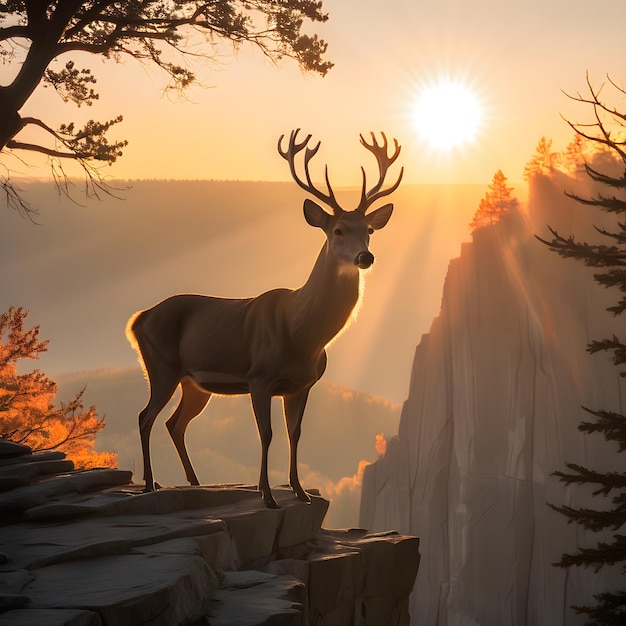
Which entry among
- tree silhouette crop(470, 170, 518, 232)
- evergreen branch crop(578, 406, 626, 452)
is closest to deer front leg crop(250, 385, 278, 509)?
evergreen branch crop(578, 406, 626, 452)

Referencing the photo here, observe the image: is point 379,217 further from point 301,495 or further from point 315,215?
point 301,495

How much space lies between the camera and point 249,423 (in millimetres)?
107062

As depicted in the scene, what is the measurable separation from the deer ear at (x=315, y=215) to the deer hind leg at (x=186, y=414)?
2.58 metres

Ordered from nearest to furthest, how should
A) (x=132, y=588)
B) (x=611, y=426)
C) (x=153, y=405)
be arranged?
1. (x=132, y=588)
2. (x=153, y=405)
3. (x=611, y=426)

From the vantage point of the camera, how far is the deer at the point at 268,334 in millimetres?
8633

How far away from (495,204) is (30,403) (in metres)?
28.1

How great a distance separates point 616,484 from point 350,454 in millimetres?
96596

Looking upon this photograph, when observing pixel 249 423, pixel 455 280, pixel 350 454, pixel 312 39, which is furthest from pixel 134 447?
pixel 312 39

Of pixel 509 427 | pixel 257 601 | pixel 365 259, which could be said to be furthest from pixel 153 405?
pixel 509 427

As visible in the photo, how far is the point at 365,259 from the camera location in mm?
7996

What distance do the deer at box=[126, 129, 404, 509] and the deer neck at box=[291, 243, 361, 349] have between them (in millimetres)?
10

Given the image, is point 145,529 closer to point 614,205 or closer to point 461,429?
point 614,205

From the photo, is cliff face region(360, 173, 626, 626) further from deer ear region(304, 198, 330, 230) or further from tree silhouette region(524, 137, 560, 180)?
deer ear region(304, 198, 330, 230)

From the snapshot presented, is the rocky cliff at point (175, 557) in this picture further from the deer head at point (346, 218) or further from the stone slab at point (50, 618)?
the deer head at point (346, 218)
